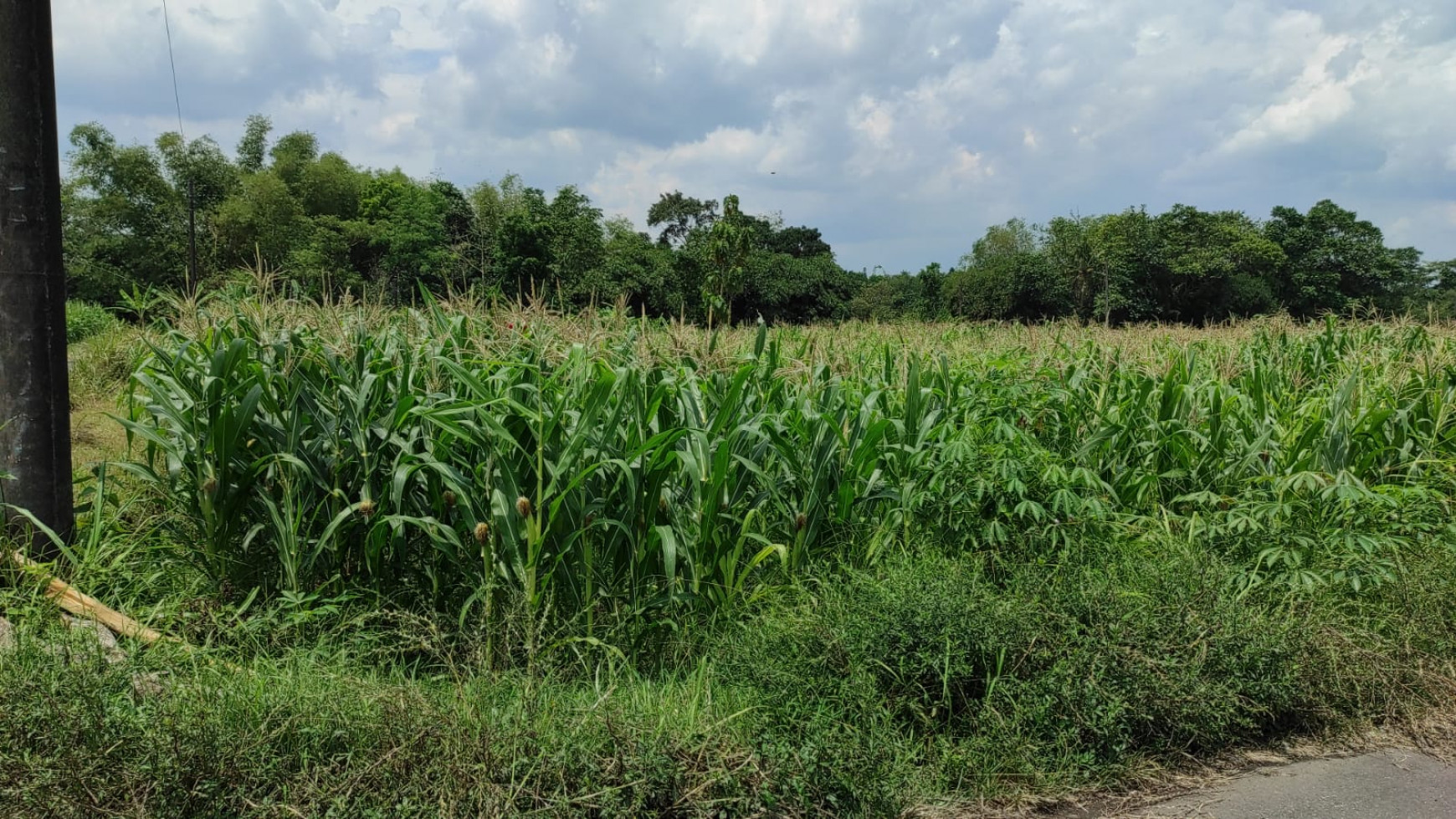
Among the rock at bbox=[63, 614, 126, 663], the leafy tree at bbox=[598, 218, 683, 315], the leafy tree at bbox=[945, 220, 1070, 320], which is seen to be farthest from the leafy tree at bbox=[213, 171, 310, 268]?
the rock at bbox=[63, 614, 126, 663]

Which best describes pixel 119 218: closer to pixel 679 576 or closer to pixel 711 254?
pixel 711 254

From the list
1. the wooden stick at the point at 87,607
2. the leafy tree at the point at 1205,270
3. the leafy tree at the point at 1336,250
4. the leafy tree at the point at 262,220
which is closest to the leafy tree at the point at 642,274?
the leafy tree at the point at 262,220

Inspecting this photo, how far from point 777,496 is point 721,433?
0.39 meters

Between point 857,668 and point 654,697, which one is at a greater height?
point 857,668

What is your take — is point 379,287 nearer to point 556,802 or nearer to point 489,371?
point 489,371

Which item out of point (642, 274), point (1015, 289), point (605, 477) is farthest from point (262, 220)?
point (605, 477)

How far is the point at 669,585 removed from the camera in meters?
3.42

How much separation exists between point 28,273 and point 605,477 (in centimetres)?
274

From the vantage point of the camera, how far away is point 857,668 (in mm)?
2828

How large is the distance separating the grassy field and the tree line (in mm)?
24586

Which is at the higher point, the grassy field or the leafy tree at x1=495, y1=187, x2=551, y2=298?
the leafy tree at x1=495, y1=187, x2=551, y2=298

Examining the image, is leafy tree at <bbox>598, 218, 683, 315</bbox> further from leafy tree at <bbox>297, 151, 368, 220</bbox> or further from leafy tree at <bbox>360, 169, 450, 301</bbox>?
leafy tree at <bbox>297, 151, 368, 220</bbox>

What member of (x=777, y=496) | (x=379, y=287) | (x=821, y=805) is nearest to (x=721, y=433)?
(x=777, y=496)

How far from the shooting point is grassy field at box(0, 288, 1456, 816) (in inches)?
95.1
